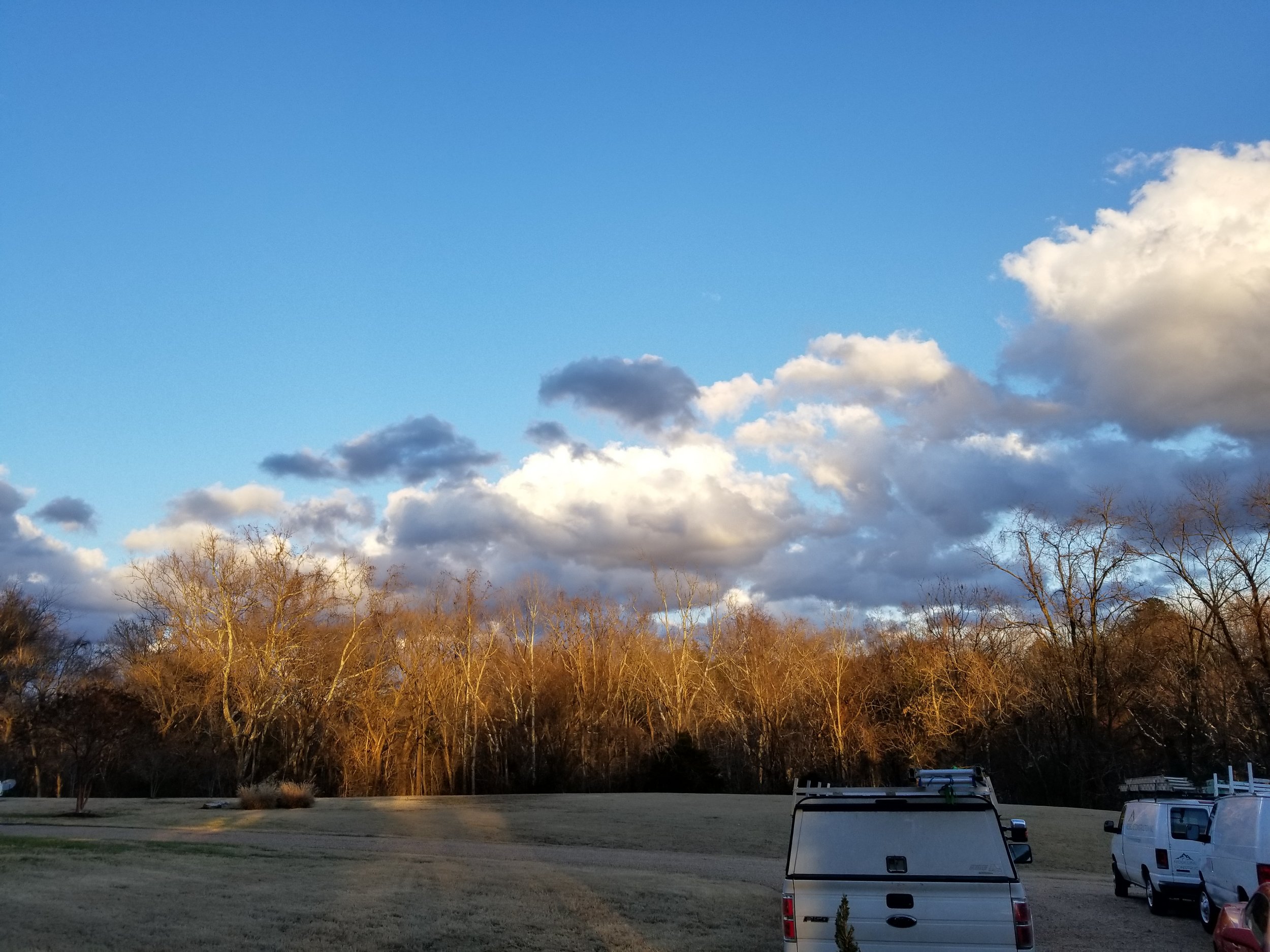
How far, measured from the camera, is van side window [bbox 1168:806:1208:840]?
49.6ft

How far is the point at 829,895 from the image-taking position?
763 centimetres

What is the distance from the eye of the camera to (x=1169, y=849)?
15266mm

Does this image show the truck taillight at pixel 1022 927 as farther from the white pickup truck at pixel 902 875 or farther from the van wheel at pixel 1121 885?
the van wheel at pixel 1121 885

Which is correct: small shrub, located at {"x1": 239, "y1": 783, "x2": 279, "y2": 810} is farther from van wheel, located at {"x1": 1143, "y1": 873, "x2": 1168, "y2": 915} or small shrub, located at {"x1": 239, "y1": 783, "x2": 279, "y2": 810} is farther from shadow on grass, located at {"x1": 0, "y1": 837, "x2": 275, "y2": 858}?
van wheel, located at {"x1": 1143, "y1": 873, "x2": 1168, "y2": 915}

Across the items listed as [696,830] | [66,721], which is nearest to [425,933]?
[696,830]

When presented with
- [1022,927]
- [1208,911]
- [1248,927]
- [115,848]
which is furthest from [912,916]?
[115,848]

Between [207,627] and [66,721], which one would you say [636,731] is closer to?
[207,627]

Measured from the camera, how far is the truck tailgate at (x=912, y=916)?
24.0 ft

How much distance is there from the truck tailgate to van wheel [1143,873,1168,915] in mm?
10180

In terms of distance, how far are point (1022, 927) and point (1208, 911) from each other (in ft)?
28.5

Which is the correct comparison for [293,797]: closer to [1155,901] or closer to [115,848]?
[115,848]

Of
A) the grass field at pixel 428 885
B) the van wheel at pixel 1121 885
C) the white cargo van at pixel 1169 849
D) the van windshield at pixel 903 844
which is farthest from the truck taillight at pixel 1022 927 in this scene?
the van wheel at pixel 1121 885

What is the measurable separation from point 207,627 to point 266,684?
14.3ft

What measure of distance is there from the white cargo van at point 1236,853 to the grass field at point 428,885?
0.78m
